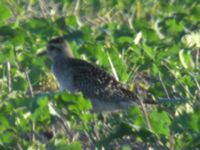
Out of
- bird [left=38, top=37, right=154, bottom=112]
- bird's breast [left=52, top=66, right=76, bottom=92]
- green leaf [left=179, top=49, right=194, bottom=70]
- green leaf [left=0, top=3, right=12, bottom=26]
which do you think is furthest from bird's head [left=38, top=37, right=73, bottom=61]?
green leaf [left=179, top=49, right=194, bottom=70]

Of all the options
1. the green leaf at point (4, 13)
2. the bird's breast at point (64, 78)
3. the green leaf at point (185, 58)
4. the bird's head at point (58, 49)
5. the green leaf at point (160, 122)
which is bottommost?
the green leaf at point (160, 122)

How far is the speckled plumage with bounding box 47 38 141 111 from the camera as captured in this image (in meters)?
8.44

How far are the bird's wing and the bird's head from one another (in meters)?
0.55

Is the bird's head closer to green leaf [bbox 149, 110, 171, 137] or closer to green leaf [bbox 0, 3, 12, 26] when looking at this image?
green leaf [bbox 0, 3, 12, 26]

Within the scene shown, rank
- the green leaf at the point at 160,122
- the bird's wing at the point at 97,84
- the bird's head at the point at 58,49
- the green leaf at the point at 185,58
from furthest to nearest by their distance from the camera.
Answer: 1. the bird's head at the point at 58,49
2. the bird's wing at the point at 97,84
3. the green leaf at the point at 185,58
4. the green leaf at the point at 160,122

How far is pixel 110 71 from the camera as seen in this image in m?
9.03

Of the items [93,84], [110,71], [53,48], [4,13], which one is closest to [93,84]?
[93,84]

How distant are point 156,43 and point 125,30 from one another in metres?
0.39

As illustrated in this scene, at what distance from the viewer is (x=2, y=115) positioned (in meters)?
6.82

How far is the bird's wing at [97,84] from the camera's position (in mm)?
8414

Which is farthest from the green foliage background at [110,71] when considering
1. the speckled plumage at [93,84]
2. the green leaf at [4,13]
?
the speckled plumage at [93,84]

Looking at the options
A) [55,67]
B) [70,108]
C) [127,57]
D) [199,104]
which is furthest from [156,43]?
[70,108]

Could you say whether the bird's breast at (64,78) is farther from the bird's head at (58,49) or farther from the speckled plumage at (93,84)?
the bird's head at (58,49)

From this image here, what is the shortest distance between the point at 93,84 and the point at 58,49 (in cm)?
103
